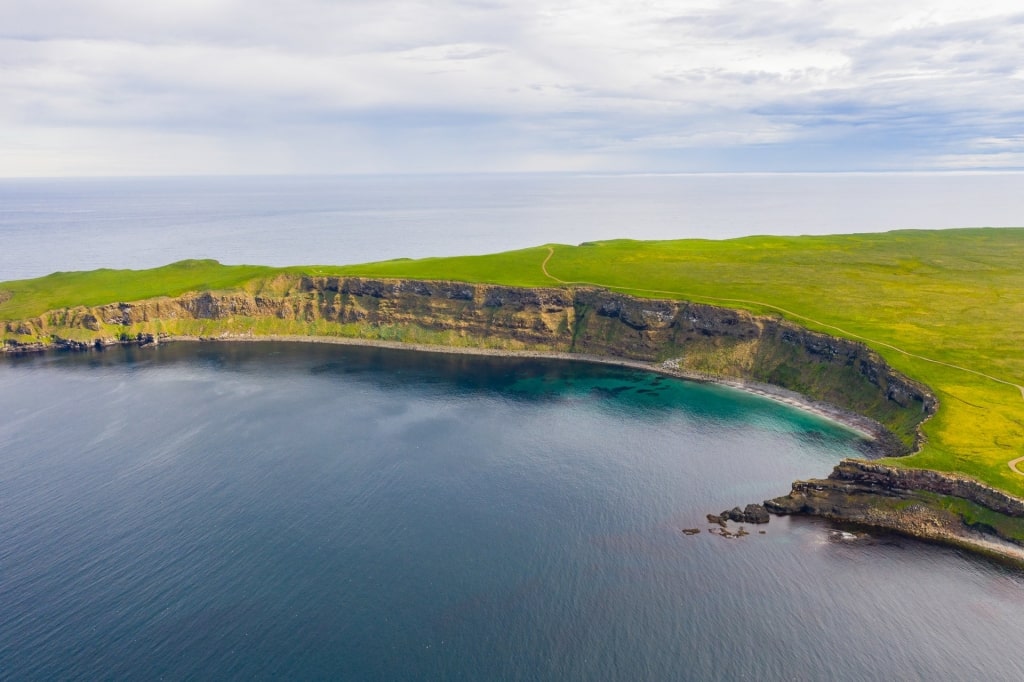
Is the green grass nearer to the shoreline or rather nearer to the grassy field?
the grassy field

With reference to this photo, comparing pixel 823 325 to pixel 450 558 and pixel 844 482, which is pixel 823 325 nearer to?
pixel 844 482

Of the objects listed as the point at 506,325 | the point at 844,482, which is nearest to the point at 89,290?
the point at 506,325

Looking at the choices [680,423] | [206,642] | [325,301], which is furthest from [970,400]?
[325,301]

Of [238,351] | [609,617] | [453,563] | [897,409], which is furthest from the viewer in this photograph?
[238,351]

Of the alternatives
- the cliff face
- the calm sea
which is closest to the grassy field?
the cliff face

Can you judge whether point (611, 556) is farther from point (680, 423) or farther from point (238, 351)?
point (238, 351)
